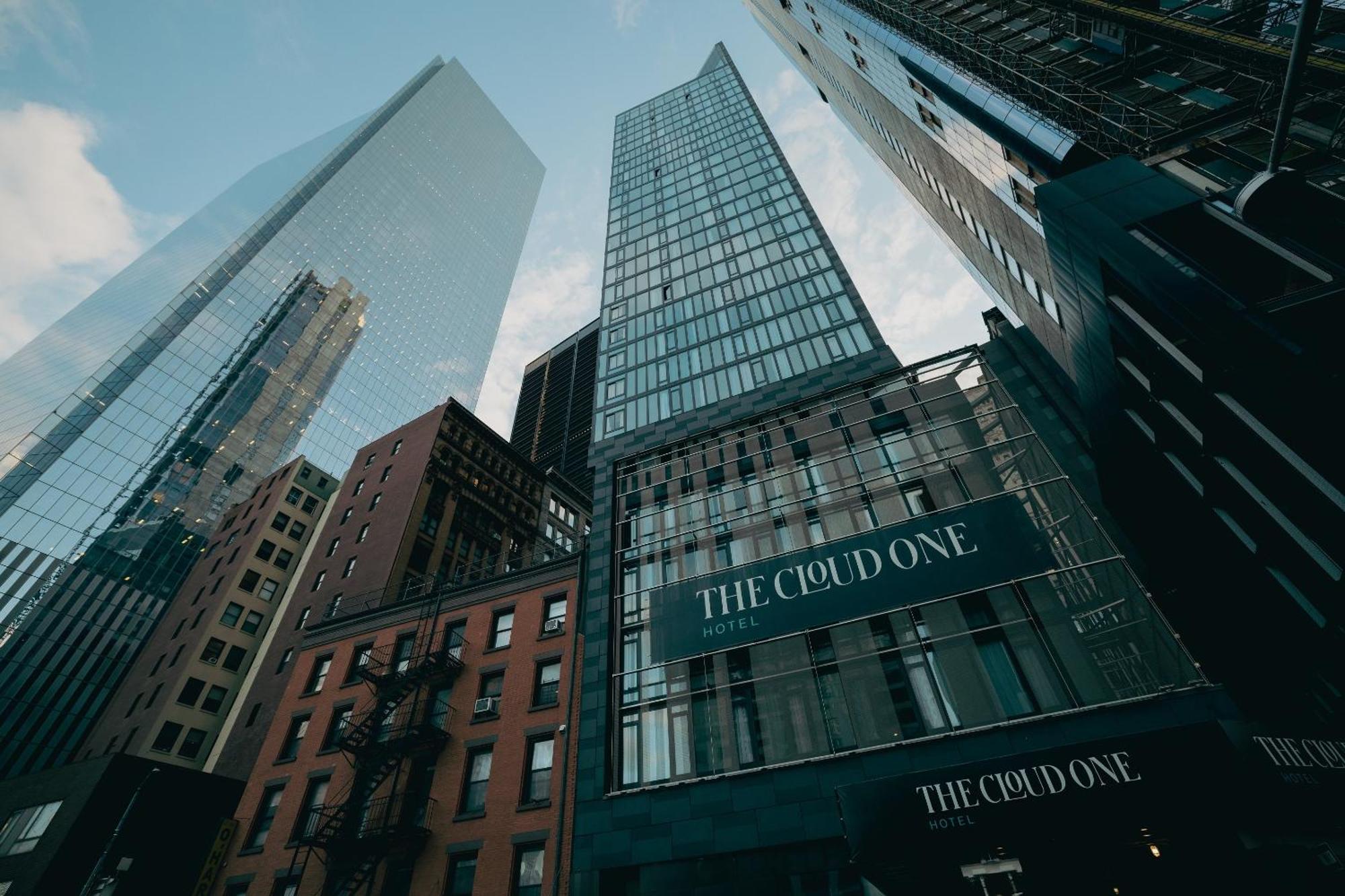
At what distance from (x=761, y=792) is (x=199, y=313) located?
344 feet

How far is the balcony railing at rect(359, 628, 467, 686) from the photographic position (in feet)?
82.6

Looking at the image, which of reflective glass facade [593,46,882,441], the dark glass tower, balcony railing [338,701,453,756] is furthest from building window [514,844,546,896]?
reflective glass facade [593,46,882,441]

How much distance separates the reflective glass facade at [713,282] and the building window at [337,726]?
18.6 meters

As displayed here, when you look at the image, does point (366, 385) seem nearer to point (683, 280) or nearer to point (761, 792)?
point (683, 280)

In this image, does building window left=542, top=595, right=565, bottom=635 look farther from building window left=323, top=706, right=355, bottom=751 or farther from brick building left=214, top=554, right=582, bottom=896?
building window left=323, top=706, right=355, bottom=751

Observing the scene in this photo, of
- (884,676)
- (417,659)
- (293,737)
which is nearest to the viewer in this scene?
(884,676)

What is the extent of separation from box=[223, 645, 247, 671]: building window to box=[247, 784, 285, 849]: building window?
2344 cm

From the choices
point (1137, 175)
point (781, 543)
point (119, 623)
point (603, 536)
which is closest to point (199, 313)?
point (119, 623)

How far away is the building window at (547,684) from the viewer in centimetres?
2356

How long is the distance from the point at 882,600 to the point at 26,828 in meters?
36.5

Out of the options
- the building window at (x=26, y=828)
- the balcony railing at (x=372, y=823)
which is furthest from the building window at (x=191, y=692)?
the balcony railing at (x=372, y=823)

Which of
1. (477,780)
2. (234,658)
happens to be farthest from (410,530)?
Answer: (477,780)

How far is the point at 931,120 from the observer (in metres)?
30.2

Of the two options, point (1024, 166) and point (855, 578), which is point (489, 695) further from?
point (1024, 166)
